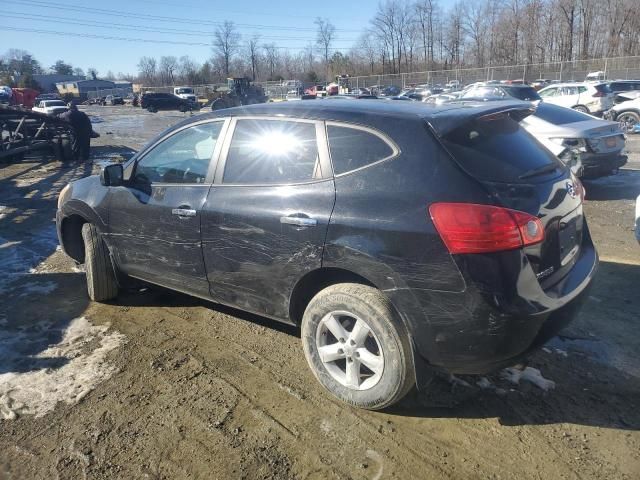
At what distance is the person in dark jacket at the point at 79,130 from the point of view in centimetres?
1495

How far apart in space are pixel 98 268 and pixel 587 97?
20315mm

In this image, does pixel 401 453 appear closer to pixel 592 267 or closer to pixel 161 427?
pixel 161 427

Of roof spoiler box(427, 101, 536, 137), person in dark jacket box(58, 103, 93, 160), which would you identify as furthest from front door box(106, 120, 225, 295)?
person in dark jacket box(58, 103, 93, 160)

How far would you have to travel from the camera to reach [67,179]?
40.0 ft

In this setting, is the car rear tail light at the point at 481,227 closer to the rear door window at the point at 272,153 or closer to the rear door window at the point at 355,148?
the rear door window at the point at 355,148

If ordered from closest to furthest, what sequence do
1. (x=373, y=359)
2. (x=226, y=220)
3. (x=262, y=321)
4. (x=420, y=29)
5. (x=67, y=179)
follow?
1. (x=373, y=359)
2. (x=226, y=220)
3. (x=262, y=321)
4. (x=67, y=179)
5. (x=420, y=29)

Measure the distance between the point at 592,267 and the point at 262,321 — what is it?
8.24ft

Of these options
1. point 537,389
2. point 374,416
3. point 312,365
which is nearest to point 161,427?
point 312,365

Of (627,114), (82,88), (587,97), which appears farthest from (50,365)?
(82,88)

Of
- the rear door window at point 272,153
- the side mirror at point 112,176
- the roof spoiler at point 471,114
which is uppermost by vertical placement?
the roof spoiler at point 471,114

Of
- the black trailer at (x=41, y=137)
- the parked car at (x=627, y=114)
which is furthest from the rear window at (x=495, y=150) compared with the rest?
the parked car at (x=627, y=114)

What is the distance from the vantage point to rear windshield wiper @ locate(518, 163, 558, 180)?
2.77m

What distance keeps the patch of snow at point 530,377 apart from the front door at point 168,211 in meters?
2.23

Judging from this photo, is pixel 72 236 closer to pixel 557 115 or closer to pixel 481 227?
pixel 481 227
